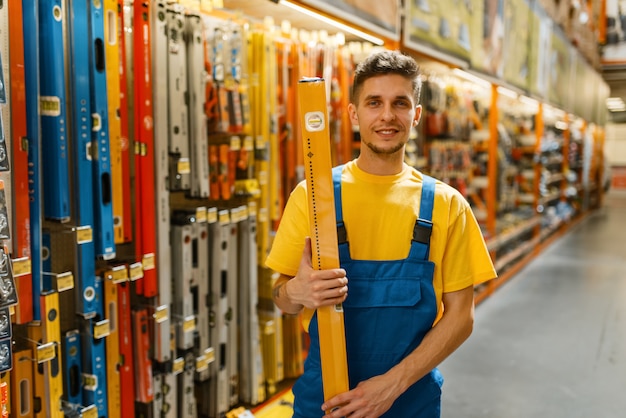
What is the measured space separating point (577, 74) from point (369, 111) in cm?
1245

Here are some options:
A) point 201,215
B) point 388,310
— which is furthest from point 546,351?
point 388,310

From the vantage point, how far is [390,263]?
5.42 feet

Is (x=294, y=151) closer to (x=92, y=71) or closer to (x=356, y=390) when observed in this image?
(x=92, y=71)

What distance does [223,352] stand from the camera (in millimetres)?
3492

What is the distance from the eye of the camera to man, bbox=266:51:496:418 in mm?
1631

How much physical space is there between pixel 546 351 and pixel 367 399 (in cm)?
398

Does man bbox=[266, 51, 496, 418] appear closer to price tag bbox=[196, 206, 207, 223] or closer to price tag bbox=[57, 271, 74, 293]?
price tag bbox=[57, 271, 74, 293]

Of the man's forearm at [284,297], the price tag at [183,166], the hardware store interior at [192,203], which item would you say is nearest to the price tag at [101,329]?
the hardware store interior at [192,203]

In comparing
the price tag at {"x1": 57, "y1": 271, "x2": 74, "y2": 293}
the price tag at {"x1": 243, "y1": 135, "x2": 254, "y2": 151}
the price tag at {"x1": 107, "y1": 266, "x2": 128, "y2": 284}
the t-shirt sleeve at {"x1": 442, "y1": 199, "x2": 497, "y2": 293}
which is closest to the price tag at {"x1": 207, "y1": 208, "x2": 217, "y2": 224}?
the price tag at {"x1": 243, "y1": 135, "x2": 254, "y2": 151}

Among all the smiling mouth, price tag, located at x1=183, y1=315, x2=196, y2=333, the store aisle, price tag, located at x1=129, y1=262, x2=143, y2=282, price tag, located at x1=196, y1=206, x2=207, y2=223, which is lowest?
the store aisle

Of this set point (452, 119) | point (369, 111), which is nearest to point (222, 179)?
point (369, 111)

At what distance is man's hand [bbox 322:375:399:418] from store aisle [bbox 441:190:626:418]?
251cm

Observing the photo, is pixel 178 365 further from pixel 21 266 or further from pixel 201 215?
pixel 21 266

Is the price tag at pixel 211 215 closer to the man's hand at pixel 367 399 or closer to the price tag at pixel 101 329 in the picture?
the price tag at pixel 101 329
